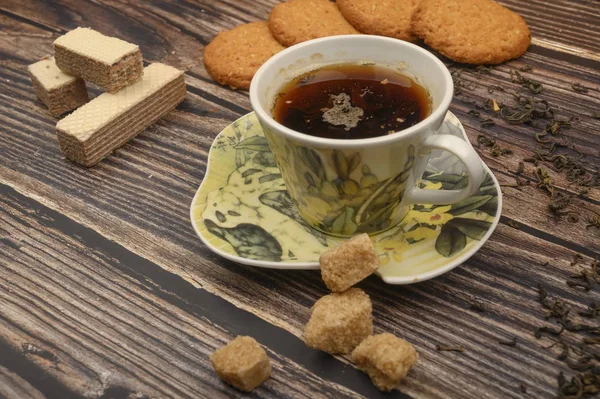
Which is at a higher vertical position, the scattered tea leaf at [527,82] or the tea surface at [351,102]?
the tea surface at [351,102]

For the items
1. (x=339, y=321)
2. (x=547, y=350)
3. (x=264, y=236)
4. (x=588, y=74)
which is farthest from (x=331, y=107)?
(x=588, y=74)

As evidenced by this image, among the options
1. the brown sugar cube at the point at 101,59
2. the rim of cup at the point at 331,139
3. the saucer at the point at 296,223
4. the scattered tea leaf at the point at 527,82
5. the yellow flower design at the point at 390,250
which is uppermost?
the rim of cup at the point at 331,139

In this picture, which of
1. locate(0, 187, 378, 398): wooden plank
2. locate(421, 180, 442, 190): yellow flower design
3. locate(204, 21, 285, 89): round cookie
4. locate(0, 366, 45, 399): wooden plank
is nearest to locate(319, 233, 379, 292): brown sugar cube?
locate(0, 187, 378, 398): wooden plank

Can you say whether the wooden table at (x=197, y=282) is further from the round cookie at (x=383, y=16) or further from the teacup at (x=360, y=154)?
the round cookie at (x=383, y=16)

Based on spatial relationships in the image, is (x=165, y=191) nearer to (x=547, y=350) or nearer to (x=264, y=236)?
(x=264, y=236)

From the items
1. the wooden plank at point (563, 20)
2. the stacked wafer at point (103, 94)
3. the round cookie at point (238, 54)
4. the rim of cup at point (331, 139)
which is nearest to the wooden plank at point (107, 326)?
the stacked wafer at point (103, 94)

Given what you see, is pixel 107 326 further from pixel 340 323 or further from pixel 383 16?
pixel 383 16
